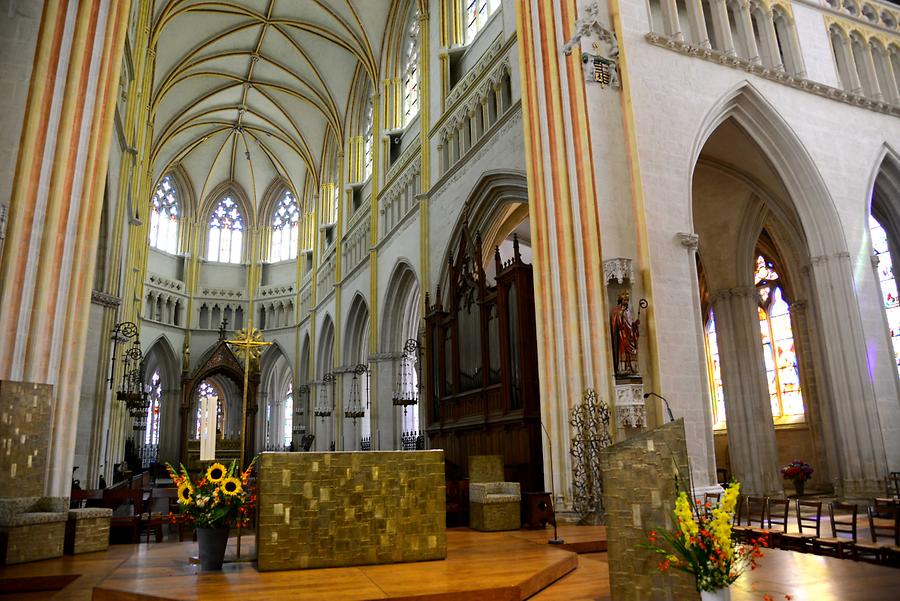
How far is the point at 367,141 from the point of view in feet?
83.3

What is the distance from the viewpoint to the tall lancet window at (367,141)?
82.1 feet

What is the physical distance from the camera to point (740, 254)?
15.8 m

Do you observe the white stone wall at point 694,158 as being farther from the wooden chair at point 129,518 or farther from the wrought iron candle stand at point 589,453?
the wooden chair at point 129,518

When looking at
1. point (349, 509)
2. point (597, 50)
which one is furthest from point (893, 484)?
point (349, 509)

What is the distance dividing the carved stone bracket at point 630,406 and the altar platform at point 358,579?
3175 mm

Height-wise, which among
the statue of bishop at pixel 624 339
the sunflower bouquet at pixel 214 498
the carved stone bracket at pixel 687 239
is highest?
the carved stone bracket at pixel 687 239

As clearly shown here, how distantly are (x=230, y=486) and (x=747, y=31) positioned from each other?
12.3m

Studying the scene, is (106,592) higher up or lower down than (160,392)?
lower down

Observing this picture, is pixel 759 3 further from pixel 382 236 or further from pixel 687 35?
pixel 382 236

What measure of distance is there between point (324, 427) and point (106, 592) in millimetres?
22735

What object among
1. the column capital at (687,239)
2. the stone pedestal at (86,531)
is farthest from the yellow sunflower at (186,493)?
the column capital at (687,239)

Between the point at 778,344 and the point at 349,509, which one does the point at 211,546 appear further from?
the point at 778,344

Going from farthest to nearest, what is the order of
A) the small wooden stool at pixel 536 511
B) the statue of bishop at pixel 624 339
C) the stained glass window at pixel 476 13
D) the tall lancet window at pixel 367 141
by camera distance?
the tall lancet window at pixel 367 141 < the stained glass window at pixel 476 13 < the statue of bishop at pixel 624 339 < the small wooden stool at pixel 536 511

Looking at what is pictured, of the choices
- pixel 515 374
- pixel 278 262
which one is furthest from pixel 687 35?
pixel 278 262
